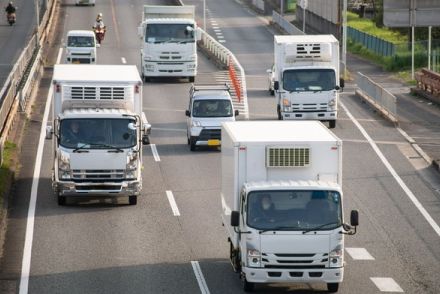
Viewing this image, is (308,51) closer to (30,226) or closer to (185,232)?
(185,232)

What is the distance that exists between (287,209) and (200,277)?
2962 mm

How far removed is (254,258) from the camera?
78.9ft

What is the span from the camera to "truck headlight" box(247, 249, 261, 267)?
24031 mm

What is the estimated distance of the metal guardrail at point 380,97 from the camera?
167 ft

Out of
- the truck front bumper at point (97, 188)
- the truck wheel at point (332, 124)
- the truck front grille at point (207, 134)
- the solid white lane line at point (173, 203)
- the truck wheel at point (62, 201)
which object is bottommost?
the truck wheel at point (332, 124)

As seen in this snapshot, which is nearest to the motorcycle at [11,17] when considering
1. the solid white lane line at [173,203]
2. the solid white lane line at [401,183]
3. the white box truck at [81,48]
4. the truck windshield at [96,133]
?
the white box truck at [81,48]

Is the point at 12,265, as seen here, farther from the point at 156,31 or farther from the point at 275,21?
the point at 275,21

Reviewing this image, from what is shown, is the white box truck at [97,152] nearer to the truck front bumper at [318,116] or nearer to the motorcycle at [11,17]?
the truck front bumper at [318,116]

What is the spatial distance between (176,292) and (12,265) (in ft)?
14.5

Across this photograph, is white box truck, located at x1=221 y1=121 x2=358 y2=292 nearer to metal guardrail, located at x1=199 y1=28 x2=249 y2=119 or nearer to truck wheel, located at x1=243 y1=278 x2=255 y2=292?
truck wheel, located at x1=243 y1=278 x2=255 y2=292

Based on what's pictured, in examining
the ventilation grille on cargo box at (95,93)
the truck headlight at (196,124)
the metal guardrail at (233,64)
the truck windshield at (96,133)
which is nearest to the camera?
the truck windshield at (96,133)

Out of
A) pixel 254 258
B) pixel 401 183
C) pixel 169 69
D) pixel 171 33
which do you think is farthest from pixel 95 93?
pixel 171 33

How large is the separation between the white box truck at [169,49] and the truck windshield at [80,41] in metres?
8.94

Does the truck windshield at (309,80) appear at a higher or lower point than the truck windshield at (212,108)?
higher
